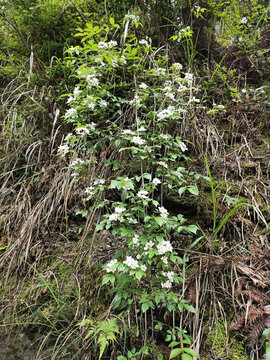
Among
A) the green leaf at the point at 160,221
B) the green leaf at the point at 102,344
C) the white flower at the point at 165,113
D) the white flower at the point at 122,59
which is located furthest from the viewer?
the white flower at the point at 122,59

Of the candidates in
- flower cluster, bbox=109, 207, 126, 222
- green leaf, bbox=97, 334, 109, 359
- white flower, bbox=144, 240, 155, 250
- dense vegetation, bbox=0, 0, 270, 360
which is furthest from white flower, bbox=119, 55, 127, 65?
green leaf, bbox=97, 334, 109, 359

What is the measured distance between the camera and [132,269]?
1.05 m

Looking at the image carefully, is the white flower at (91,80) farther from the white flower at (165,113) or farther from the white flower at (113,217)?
the white flower at (113,217)

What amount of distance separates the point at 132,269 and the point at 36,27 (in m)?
2.66

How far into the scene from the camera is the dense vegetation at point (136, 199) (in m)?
1.13

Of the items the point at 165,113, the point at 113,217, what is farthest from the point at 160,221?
the point at 165,113

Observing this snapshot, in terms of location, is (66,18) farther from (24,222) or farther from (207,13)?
(24,222)

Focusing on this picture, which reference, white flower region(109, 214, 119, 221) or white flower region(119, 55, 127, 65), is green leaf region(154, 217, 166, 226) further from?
white flower region(119, 55, 127, 65)

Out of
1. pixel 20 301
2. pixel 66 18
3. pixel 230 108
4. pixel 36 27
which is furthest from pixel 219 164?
pixel 36 27

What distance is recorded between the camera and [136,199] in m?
1.49

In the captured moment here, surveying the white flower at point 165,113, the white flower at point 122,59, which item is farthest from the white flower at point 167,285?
the white flower at point 122,59

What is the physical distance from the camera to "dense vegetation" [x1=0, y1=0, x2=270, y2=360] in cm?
113

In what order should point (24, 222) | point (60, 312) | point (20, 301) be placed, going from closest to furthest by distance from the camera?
point (60, 312), point (20, 301), point (24, 222)

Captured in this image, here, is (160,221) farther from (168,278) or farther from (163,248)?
(168,278)
